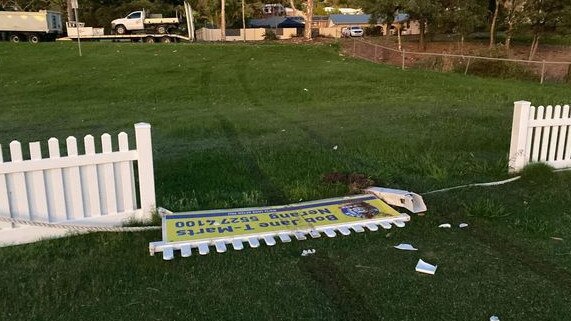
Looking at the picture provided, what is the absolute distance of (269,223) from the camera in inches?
198

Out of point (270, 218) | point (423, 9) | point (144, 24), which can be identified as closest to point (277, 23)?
point (144, 24)

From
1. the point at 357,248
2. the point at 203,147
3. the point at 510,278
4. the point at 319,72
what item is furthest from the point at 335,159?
the point at 319,72

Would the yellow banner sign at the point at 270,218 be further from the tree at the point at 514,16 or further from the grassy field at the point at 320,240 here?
the tree at the point at 514,16

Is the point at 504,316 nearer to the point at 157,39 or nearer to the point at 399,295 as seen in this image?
the point at 399,295

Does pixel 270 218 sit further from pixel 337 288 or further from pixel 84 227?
pixel 84 227

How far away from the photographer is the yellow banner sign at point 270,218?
4797mm

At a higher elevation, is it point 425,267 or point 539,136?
point 539,136

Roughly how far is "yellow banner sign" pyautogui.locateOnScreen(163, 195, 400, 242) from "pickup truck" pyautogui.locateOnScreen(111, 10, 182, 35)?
38.8 meters

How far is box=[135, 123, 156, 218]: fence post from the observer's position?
4.88m

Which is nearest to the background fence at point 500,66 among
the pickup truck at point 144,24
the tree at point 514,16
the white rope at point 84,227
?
the tree at point 514,16

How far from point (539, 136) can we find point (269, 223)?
375cm

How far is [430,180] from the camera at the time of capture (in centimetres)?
652

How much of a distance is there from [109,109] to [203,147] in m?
6.27

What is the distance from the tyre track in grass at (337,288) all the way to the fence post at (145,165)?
1649 millimetres
